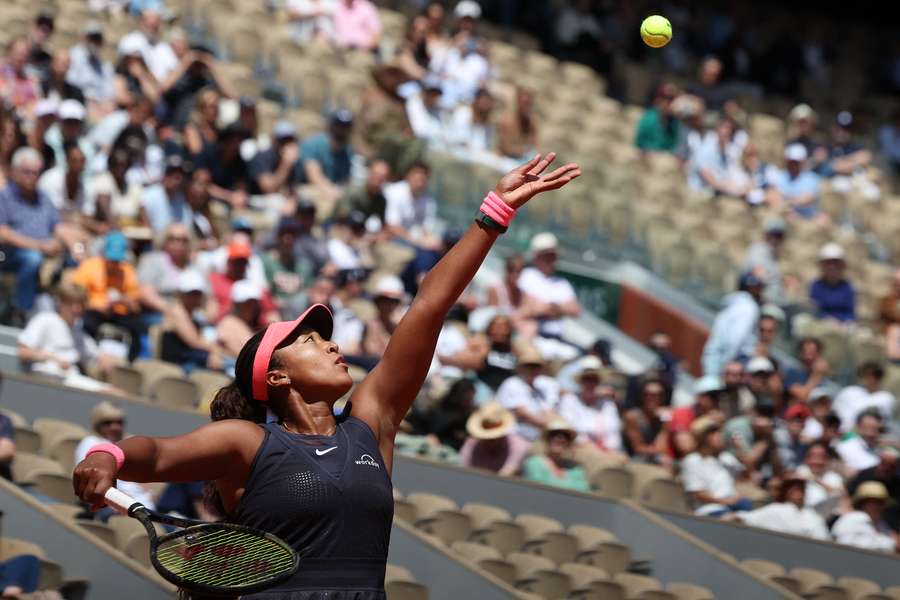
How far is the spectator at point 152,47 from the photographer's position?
1306cm

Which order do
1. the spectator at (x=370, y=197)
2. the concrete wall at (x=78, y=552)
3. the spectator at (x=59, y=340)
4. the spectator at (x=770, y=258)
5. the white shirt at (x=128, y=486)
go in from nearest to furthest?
the concrete wall at (x=78, y=552), the white shirt at (x=128, y=486), the spectator at (x=59, y=340), the spectator at (x=370, y=197), the spectator at (x=770, y=258)

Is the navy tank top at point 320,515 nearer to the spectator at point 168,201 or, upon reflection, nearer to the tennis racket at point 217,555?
the tennis racket at point 217,555

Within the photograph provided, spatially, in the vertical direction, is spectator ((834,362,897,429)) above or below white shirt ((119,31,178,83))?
below

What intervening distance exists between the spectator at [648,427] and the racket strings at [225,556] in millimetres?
7094

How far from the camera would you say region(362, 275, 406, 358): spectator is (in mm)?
10656

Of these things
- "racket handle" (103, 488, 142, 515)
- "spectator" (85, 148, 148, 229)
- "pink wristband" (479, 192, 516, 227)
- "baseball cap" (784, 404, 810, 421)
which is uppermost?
"spectator" (85, 148, 148, 229)

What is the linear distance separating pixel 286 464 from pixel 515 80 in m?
12.7

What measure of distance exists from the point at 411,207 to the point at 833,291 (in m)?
3.80

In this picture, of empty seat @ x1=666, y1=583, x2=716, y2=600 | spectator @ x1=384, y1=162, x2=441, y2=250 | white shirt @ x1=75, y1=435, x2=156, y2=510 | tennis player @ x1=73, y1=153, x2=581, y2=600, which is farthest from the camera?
spectator @ x1=384, y1=162, x2=441, y2=250

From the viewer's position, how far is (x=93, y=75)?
503 inches

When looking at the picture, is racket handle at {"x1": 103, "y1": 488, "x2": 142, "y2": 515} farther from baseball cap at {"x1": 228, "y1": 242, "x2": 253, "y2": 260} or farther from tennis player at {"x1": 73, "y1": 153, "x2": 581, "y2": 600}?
baseball cap at {"x1": 228, "y1": 242, "x2": 253, "y2": 260}

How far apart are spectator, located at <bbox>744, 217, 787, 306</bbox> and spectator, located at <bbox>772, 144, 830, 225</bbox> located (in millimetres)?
1249

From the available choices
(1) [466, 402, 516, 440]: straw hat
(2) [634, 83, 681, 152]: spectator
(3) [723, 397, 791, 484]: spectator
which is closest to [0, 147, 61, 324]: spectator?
(1) [466, 402, 516, 440]: straw hat

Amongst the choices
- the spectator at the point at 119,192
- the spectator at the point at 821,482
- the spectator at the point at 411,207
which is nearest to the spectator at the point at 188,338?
the spectator at the point at 119,192
